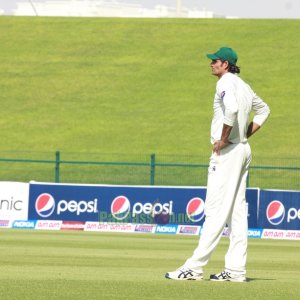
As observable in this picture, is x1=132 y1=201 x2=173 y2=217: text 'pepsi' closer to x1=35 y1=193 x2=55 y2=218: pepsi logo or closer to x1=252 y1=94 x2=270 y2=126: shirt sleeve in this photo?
x1=35 y1=193 x2=55 y2=218: pepsi logo

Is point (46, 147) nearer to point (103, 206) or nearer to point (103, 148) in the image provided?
point (103, 148)

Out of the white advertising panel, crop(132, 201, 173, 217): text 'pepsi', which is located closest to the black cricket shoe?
crop(132, 201, 173, 217): text 'pepsi'

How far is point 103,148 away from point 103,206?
1489cm

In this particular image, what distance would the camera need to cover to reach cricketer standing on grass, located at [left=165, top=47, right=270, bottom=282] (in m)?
9.72

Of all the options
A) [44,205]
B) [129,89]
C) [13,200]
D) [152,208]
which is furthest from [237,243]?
[129,89]

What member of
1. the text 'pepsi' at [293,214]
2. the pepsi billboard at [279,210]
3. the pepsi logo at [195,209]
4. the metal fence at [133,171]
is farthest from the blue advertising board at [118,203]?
the metal fence at [133,171]

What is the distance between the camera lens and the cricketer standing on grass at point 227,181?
9719mm

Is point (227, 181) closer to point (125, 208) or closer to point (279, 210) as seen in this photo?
point (279, 210)

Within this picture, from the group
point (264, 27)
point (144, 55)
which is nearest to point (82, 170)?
point (144, 55)

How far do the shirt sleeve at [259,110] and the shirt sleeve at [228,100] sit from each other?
0.40 m

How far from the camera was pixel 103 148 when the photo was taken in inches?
1543

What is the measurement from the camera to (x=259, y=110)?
1011 centimetres

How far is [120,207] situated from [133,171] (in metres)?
7.23

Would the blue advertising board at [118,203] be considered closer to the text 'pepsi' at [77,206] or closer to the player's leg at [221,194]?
the text 'pepsi' at [77,206]
